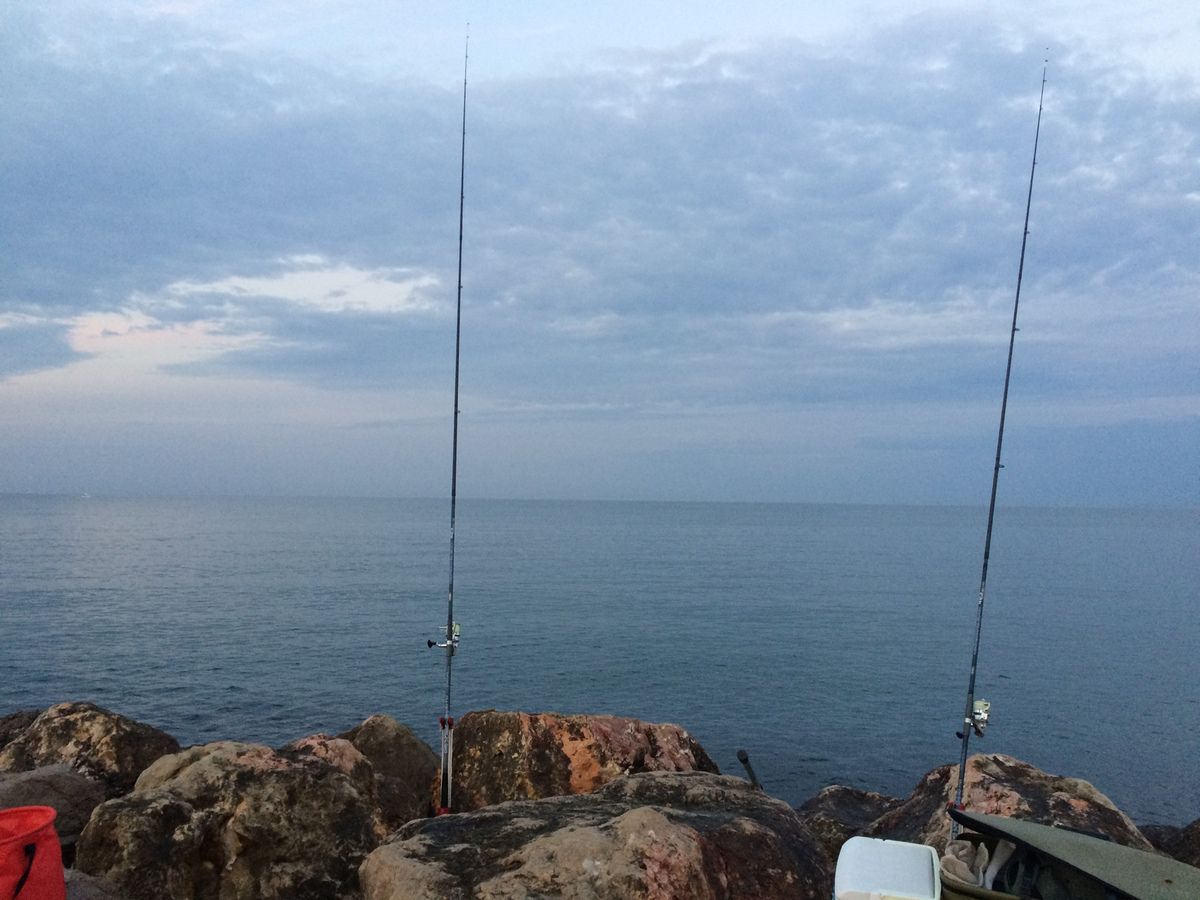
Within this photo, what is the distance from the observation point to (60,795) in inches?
371

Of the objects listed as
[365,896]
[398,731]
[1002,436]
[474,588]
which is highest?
[1002,436]

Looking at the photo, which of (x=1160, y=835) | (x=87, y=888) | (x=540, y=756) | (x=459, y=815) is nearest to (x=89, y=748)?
(x=87, y=888)

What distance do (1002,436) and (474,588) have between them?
39.9 metres

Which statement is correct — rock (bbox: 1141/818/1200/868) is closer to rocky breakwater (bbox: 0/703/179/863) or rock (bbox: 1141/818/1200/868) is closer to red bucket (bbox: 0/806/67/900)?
red bucket (bbox: 0/806/67/900)

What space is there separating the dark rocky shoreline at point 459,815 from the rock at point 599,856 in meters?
0.02

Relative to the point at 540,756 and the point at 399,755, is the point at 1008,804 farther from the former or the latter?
the point at 399,755

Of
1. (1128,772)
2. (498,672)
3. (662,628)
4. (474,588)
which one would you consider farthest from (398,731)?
(474,588)

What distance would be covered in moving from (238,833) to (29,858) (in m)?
2.56

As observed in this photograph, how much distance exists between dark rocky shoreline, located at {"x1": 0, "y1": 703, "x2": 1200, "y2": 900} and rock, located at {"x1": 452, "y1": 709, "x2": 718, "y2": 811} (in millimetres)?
21

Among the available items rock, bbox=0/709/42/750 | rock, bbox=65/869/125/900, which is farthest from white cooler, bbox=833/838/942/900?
rock, bbox=0/709/42/750

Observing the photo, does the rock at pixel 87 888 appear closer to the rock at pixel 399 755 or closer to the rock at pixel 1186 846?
the rock at pixel 399 755

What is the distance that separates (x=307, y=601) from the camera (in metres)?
41.6

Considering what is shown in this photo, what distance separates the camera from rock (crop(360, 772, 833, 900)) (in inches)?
233

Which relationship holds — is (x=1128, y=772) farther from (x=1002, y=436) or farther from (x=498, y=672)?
(x=498, y=672)
